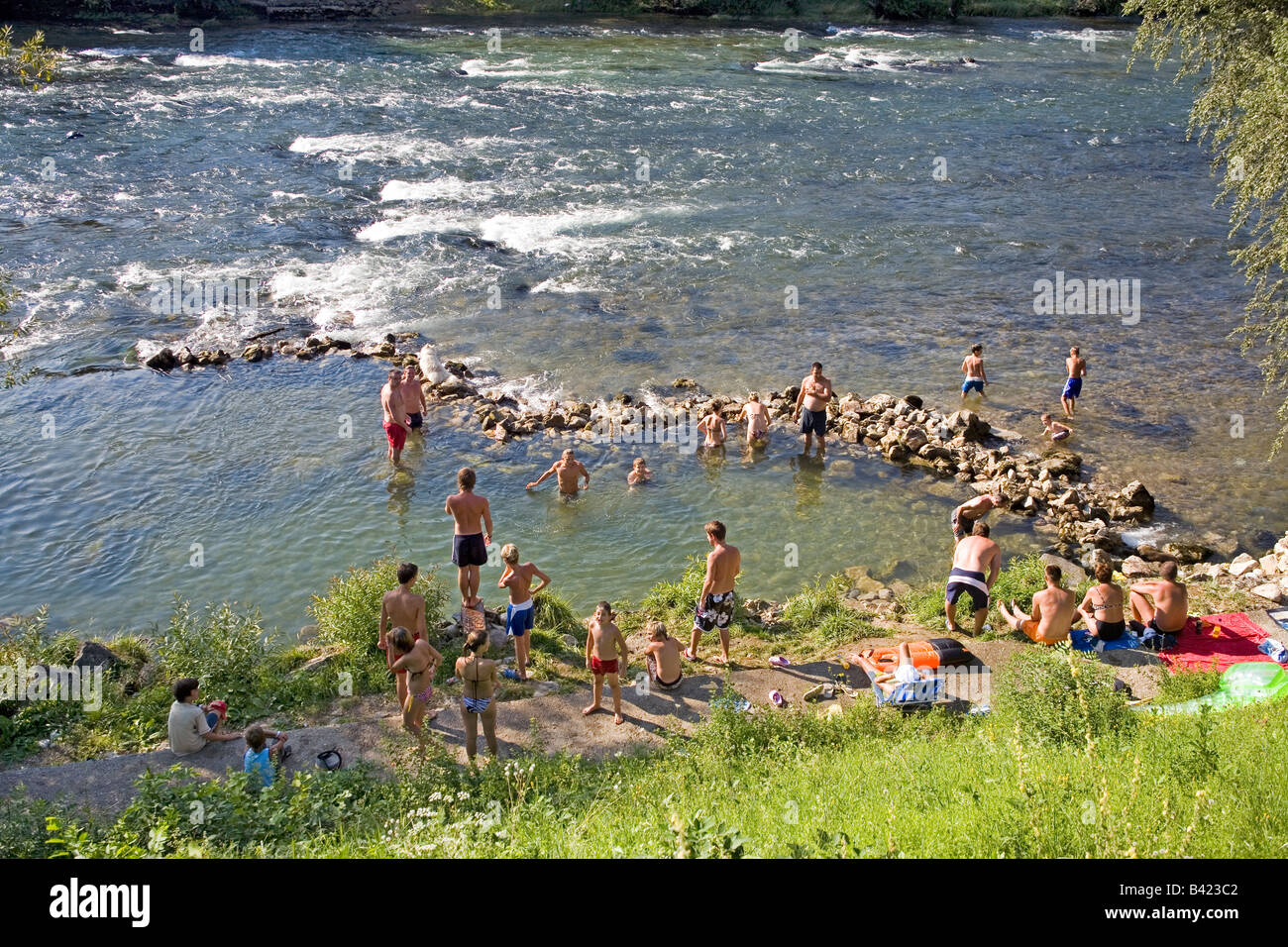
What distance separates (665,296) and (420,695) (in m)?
15.5

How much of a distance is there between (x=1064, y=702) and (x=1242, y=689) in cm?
246

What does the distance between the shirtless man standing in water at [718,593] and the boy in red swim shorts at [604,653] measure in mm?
1465

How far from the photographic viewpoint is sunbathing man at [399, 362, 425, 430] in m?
16.6

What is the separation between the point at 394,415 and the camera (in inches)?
637

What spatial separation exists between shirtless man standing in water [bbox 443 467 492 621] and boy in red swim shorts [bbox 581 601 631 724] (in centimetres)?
267

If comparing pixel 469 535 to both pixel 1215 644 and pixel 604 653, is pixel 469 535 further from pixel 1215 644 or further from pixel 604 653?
pixel 1215 644

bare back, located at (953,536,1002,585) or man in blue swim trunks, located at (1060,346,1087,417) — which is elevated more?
man in blue swim trunks, located at (1060,346,1087,417)

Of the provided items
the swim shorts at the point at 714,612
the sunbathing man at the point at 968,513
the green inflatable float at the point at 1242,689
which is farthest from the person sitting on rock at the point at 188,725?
the sunbathing man at the point at 968,513

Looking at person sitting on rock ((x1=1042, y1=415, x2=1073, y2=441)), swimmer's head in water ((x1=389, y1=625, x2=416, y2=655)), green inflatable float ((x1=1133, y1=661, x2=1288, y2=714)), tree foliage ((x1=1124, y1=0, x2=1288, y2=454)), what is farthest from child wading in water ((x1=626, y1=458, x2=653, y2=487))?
tree foliage ((x1=1124, y1=0, x2=1288, y2=454))

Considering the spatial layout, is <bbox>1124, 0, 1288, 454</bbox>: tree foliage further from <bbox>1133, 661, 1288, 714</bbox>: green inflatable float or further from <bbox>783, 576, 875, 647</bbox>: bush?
<bbox>783, 576, 875, 647</bbox>: bush

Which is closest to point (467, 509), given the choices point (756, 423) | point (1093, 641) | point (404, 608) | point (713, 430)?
point (404, 608)

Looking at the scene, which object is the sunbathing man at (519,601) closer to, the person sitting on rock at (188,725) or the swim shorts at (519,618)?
the swim shorts at (519,618)

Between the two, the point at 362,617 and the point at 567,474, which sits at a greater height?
the point at 567,474

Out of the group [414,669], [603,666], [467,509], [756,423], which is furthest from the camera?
[756,423]
